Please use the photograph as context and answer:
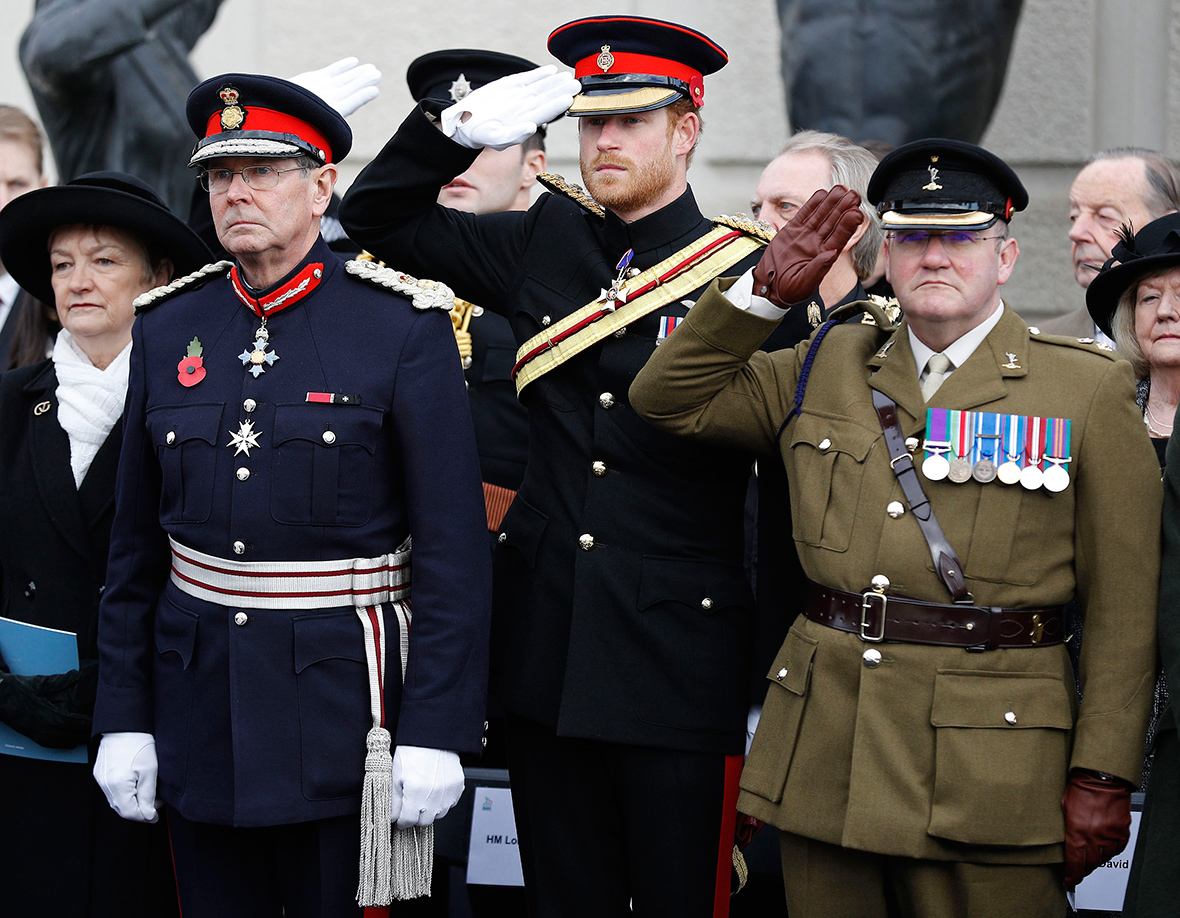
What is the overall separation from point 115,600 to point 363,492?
1.82 ft

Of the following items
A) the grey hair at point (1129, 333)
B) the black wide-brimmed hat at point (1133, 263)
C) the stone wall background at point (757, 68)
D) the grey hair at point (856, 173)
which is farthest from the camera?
the stone wall background at point (757, 68)

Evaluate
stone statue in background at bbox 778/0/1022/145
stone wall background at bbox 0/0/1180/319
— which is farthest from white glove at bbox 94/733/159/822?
stone wall background at bbox 0/0/1180/319

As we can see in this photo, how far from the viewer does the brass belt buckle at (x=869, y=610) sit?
2506 mm

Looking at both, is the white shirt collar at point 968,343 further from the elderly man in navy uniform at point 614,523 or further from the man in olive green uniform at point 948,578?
the elderly man in navy uniform at point 614,523

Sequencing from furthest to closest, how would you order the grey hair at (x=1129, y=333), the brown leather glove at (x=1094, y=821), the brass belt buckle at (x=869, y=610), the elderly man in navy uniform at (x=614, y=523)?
the grey hair at (x=1129, y=333) → the elderly man in navy uniform at (x=614, y=523) → the brass belt buckle at (x=869, y=610) → the brown leather glove at (x=1094, y=821)

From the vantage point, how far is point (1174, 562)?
7.98 feet

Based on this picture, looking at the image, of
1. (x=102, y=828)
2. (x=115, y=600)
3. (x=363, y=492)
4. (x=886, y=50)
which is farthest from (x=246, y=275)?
(x=886, y=50)

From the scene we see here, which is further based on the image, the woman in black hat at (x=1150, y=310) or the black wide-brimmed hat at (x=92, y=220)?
the black wide-brimmed hat at (x=92, y=220)

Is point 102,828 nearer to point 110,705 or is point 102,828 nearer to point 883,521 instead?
point 110,705

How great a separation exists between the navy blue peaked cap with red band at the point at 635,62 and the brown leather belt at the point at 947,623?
108 centimetres

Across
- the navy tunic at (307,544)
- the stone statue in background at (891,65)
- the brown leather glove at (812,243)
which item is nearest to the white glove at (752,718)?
the navy tunic at (307,544)

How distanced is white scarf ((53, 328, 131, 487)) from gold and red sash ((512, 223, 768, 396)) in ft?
3.12

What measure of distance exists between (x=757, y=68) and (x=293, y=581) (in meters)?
4.26

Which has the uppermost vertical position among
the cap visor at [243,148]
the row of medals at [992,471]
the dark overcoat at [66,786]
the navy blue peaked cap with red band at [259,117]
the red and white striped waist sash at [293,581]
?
the navy blue peaked cap with red band at [259,117]
